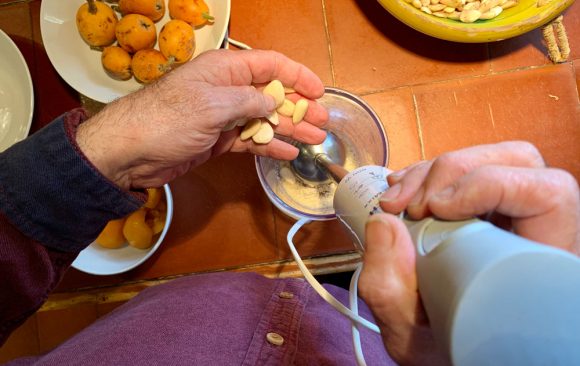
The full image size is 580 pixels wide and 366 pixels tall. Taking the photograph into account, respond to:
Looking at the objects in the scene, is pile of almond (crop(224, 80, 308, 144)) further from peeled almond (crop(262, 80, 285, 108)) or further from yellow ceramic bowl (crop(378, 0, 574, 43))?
yellow ceramic bowl (crop(378, 0, 574, 43))

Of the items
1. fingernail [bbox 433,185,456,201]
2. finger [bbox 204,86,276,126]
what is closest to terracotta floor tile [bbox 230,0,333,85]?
finger [bbox 204,86,276,126]

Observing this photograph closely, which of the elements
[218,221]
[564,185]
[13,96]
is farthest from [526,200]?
[13,96]

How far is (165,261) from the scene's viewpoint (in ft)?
2.24

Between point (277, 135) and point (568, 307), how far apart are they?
0.45 meters

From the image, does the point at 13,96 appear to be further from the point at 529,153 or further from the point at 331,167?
the point at 529,153

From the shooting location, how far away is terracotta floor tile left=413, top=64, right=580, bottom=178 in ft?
2.12

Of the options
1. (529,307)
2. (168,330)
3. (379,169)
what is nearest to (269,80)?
(379,169)

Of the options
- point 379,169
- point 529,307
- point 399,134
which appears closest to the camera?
point 529,307

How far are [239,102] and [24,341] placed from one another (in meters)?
0.60

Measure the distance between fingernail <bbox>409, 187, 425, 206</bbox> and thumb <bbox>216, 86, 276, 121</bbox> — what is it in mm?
232

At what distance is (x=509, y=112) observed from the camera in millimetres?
656

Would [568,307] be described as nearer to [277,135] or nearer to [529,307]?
[529,307]

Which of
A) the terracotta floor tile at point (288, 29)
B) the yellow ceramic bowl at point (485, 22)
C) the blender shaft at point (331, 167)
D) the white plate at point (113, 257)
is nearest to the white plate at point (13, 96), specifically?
the white plate at point (113, 257)

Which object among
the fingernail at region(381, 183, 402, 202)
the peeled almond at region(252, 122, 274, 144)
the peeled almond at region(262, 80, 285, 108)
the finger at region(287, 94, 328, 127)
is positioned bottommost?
the peeled almond at region(252, 122, 274, 144)
